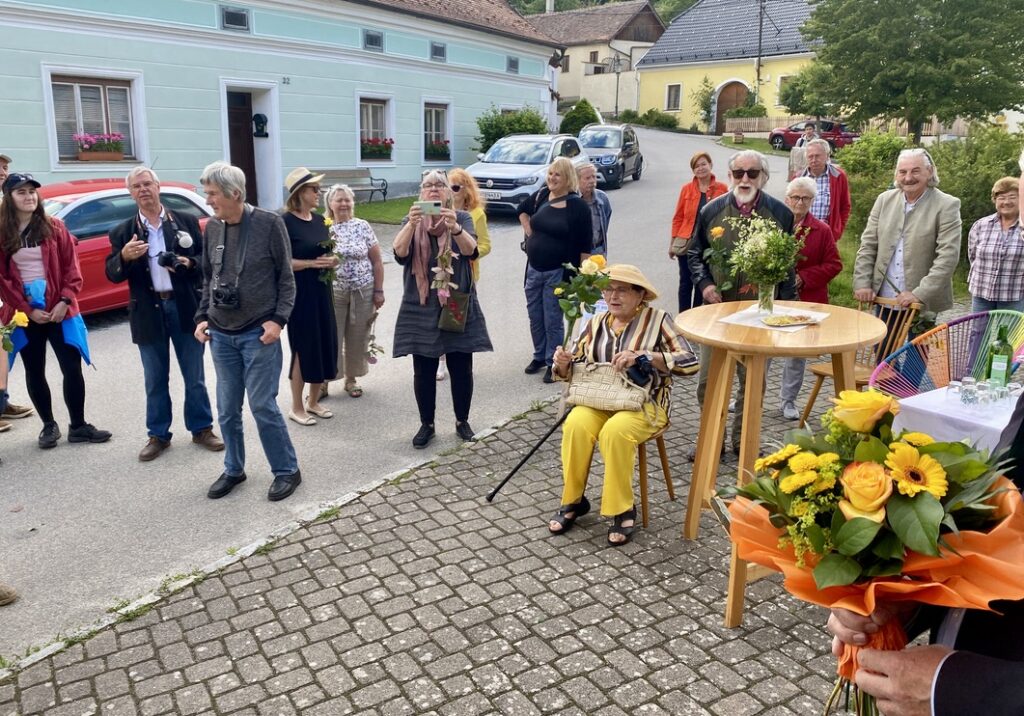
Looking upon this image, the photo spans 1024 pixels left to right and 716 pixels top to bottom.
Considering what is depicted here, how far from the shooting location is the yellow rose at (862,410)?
181 centimetres

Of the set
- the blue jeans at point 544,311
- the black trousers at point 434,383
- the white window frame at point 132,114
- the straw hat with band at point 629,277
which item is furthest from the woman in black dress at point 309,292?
the white window frame at point 132,114

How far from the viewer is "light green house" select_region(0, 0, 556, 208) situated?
14.5 m

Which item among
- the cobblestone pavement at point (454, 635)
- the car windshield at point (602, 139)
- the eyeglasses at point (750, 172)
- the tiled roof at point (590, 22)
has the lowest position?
the cobblestone pavement at point (454, 635)

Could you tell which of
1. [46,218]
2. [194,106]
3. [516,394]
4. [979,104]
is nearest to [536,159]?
[194,106]

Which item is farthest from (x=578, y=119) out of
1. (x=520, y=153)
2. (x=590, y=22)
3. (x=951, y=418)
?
(x=951, y=418)

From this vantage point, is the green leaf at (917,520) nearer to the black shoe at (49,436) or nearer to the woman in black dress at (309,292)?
the woman in black dress at (309,292)

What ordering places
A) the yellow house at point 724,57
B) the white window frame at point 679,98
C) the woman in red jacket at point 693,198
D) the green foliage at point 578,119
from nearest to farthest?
the woman in red jacket at point 693,198
the green foliage at point 578,119
the yellow house at point 724,57
the white window frame at point 679,98

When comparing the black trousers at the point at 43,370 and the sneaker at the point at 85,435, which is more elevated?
the black trousers at the point at 43,370

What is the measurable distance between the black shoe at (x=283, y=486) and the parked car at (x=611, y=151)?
707 inches

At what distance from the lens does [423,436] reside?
608 centimetres

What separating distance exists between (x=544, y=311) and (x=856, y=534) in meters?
6.08

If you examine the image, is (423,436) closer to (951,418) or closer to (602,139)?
(951,418)

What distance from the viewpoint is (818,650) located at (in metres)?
3.58

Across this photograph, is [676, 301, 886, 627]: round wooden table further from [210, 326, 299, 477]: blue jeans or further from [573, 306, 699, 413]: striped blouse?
[210, 326, 299, 477]: blue jeans
